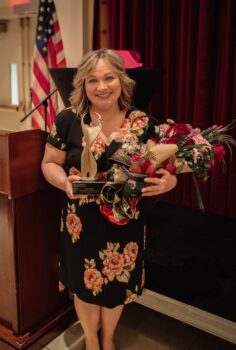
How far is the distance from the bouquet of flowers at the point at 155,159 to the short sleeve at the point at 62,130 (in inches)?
12.3

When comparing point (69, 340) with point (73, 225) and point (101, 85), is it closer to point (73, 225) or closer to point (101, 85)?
point (73, 225)

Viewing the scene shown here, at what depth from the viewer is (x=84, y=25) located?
3143mm

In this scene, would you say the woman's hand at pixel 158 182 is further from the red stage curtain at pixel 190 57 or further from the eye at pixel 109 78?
the red stage curtain at pixel 190 57

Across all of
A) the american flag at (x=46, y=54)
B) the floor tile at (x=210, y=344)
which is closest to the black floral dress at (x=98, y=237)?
the floor tile at (x=210, y=344)

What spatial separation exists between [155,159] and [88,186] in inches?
10.8

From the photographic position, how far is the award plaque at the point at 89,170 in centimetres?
144

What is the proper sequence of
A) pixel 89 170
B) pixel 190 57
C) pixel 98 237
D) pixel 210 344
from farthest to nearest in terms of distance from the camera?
pixel 190 57 → pixel 210 344 → pixel 98 237 → pixel 89 170

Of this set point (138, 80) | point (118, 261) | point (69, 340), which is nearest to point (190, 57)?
point (138, 80)

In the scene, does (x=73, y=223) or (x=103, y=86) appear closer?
(x=103, y=86)

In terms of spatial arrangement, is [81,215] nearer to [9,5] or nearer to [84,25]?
[84,25]

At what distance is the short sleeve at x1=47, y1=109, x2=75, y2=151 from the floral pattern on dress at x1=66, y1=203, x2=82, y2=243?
27cm

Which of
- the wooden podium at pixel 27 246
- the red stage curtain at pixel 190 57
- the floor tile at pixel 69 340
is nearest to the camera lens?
the wooden podium at pixel 27 246

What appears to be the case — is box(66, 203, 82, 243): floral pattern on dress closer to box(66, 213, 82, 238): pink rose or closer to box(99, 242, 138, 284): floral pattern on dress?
box(66, 213, 82, 238): pink rose

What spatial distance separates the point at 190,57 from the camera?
8.17ft
